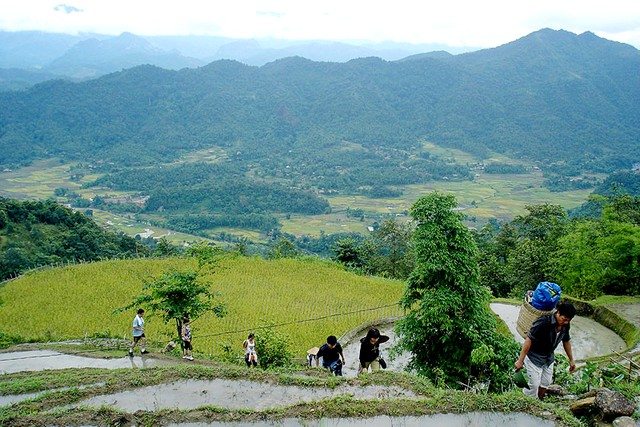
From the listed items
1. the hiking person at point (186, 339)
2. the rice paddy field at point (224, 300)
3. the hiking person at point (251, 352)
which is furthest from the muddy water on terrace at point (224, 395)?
the rice paddy field at point (224, 300)

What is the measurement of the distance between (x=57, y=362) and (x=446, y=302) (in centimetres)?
1068

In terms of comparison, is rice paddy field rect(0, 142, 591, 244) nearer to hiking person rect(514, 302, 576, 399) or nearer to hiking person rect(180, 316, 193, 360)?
hiking person rect(180, 316, 193, 360)

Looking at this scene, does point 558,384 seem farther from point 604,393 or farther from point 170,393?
point 170,393

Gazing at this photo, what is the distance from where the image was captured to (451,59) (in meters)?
184

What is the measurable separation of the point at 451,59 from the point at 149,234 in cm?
14500

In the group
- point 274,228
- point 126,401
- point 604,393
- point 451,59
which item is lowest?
point 274,228

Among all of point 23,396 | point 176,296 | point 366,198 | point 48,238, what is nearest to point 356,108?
point 366,198

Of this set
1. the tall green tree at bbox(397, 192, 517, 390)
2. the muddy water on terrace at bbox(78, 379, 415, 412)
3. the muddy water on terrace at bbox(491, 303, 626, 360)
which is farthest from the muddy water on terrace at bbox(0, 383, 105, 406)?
the muddy water on terrace at bbox(491, 303, 626, 360)

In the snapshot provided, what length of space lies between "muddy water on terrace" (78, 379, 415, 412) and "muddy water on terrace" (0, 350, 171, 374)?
374 centimetres

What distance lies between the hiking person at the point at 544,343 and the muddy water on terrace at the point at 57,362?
891 centimetres

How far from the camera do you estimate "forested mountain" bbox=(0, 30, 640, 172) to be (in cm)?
14288

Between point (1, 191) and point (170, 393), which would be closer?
point (170, 393)

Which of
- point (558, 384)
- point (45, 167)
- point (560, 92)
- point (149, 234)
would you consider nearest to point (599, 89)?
point (560, 92)

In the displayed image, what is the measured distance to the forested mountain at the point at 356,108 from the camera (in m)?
143
